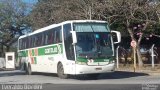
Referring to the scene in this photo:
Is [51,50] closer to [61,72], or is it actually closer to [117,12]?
[61,72]

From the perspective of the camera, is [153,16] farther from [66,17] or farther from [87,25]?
[87,25]

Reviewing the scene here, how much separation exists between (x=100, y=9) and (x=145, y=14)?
4192mm

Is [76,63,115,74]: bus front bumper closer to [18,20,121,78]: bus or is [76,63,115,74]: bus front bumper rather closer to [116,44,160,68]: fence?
[18,20,121,78]: bus

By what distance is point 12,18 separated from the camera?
63500mm

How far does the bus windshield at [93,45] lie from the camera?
80.3 ft

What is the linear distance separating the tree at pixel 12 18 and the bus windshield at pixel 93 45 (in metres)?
38.1

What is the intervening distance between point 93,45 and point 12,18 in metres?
40.5

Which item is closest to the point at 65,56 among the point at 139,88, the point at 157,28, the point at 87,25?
the point at 87,25

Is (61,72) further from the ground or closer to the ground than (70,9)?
closer to the ground

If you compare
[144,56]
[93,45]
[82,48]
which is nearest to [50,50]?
[82,48]

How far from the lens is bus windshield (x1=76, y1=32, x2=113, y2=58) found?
2447 cm

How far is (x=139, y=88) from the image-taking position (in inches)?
697

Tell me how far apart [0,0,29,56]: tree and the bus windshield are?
38.1 meters

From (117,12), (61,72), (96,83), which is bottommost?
(96,83)
